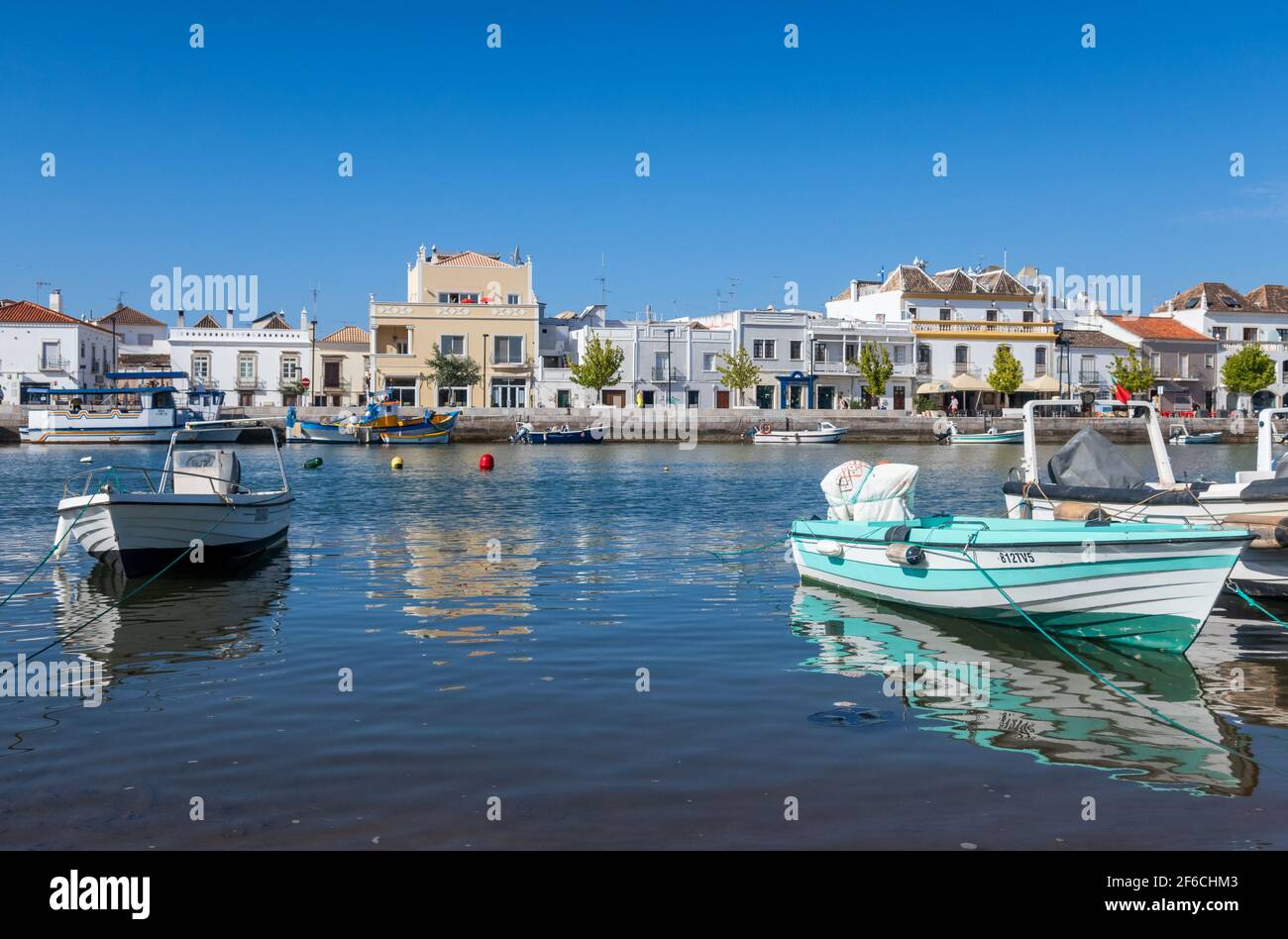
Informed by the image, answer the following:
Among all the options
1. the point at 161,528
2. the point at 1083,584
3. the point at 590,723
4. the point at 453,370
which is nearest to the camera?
the point at 590,723

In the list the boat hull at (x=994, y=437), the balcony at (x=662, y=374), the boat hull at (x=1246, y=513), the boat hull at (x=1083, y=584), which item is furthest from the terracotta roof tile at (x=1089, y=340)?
the boat hull at (x=1083, y=584)

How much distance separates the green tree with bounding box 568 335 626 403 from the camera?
72.9 metres

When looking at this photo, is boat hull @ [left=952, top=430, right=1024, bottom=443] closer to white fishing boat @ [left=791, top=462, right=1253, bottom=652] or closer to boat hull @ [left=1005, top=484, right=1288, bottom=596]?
boat hull @ [left=1005, top=484, right=1288, bottom=596]

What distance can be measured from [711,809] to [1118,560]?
598 cm

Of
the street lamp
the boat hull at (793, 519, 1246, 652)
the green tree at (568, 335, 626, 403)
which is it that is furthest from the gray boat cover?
the street lamp

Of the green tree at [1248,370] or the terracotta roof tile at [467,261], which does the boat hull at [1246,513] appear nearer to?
the terracotta roof tile at [467,261]

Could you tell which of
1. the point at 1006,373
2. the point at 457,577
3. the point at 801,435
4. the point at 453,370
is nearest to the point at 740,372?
the point at 801,435

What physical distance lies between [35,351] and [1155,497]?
81021 millimetres

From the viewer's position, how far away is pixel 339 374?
82500 mm

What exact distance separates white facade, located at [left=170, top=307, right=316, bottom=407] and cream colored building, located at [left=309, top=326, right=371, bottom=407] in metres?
1.06

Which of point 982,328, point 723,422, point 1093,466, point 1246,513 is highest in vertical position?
point 982,328

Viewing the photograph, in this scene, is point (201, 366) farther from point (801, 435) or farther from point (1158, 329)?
point (1158, 329)

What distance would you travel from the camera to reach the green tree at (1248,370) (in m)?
82.2
